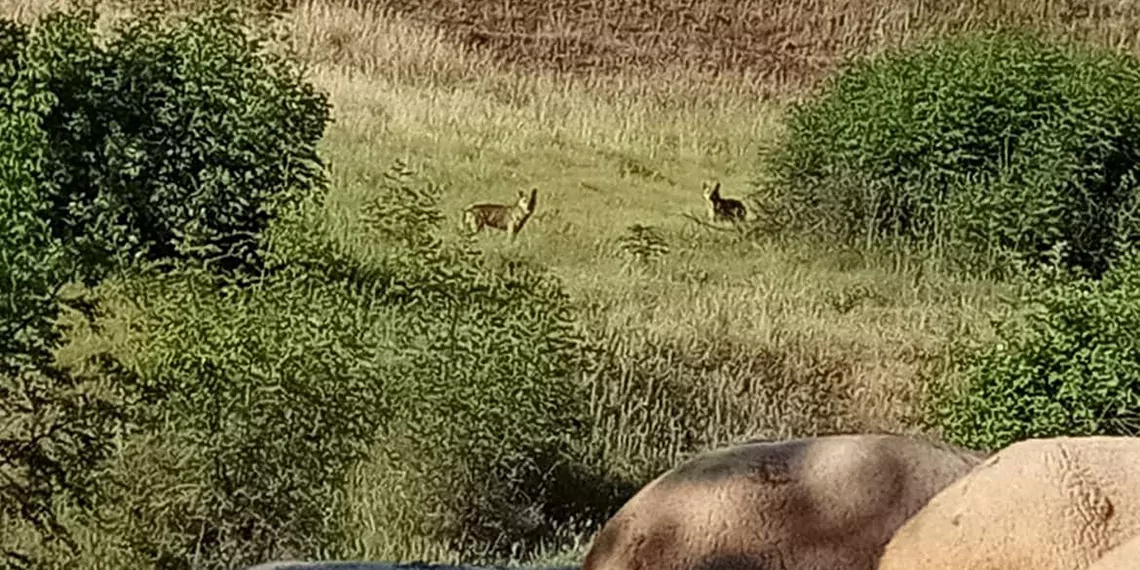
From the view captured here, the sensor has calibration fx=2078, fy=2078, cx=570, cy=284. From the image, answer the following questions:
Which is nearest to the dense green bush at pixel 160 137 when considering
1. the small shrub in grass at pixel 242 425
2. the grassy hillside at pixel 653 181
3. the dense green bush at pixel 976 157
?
the small shrub in grass at pixel 242 425

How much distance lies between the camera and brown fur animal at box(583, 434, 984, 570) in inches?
142

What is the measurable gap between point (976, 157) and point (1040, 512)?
17.8 ft

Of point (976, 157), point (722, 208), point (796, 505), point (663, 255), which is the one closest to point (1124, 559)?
point (796, 505)

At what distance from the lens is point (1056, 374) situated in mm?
7336

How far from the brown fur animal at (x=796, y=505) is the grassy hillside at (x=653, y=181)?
2799 mm

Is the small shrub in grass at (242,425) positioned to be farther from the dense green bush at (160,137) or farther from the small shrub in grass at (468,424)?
the dense green bush at (160,137)

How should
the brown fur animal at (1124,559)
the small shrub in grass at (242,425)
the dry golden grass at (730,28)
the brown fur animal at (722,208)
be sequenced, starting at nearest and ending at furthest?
the brown fur animal at (1124,559) < the small shrub in grass at (242,425) < the brown fur animal at (722,208) < the dry golden grass at (730,28)

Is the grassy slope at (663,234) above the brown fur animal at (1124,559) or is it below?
below

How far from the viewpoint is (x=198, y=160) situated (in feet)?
23.3

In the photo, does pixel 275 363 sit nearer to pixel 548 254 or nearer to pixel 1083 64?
pixel 548 254

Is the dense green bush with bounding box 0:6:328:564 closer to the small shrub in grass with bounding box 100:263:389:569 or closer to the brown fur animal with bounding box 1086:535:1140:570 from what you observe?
the small shrub in grass with bounding box 100:263:389:569

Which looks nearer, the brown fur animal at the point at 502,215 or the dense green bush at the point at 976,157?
the brown fur animal at the point at 502,215

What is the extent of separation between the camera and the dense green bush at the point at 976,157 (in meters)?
8.37

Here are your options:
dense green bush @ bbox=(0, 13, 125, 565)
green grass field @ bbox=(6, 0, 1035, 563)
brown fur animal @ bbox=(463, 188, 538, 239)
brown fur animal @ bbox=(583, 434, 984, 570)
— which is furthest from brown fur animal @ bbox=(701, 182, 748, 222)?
brown fur animal @ bbox=(583, 434, 984, 570)
